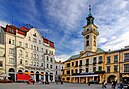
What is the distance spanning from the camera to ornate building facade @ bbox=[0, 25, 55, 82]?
160 feet

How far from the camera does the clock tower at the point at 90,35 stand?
62662 millimetres

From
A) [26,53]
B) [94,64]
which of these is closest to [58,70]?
[94,64]

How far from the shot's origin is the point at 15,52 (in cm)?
5103

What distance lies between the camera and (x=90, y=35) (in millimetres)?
63219

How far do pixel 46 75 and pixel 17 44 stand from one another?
17.4m

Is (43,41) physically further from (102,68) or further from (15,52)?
(102,68)

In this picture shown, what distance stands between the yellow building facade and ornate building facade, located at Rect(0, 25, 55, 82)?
910 cm

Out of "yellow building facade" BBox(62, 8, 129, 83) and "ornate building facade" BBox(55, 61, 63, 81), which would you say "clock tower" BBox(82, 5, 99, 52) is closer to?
"yellow building facade" BBox(62, 8, 129, 83)

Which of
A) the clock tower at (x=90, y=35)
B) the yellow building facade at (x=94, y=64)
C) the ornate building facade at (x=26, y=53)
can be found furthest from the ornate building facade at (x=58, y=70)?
the clock tower at (x=90, y=35)

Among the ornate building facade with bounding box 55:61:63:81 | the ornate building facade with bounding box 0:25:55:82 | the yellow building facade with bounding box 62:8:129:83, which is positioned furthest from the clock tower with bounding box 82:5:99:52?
the ornate building facade with bounding box 55:61:63:81

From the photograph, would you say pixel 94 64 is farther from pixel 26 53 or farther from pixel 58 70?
pixel 58 70

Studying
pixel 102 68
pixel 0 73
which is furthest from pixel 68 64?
pixel 0 73

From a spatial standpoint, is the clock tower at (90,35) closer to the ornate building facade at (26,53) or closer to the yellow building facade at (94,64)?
the yellow building facade at (94,64)

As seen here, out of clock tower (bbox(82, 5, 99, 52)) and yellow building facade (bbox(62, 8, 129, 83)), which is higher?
clock tower (bbox(82, 5, 99, 52))
